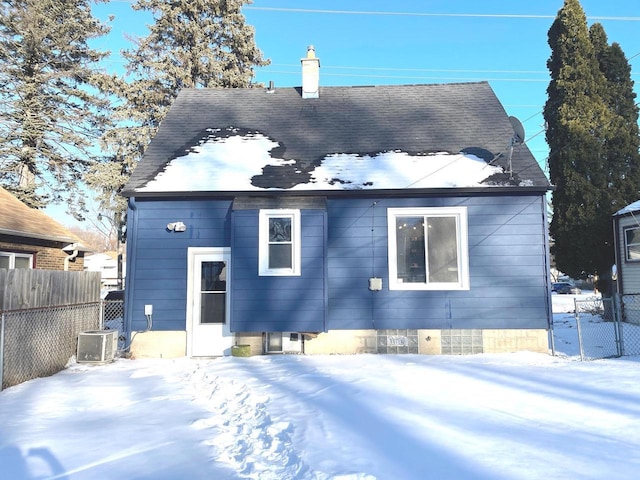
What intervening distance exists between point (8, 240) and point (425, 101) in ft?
37.6

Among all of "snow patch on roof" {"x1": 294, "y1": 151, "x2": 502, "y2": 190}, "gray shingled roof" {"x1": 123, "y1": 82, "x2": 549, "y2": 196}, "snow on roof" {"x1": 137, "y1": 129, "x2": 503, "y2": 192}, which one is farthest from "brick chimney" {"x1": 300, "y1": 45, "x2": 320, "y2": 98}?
"snow patch on roof" {"x1": 294, "y1": 151, "x2": 502, "y2": 190}

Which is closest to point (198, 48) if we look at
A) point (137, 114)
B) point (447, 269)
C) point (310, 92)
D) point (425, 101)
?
point (137, 114)

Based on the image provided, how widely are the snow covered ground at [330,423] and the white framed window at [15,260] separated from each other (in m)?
4.40

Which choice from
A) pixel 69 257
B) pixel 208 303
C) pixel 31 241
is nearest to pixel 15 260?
pixel 31 241

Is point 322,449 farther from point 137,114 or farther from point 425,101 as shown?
point 137,114

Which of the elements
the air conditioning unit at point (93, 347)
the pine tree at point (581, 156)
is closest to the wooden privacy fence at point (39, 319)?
the air conditioning unit at point (93, 347)

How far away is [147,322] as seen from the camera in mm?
9219

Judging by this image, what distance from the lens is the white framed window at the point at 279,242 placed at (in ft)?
29.5

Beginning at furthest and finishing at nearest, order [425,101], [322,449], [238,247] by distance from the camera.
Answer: [425,101] < [238,247] < [322,449]

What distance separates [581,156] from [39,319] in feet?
57.3

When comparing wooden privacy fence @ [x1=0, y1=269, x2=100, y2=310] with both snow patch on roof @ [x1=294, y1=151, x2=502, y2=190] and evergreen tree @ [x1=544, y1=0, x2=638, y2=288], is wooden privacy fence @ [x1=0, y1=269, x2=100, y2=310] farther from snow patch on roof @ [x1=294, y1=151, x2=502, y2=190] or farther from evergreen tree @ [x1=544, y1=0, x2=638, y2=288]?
evergreen tree @ [x1=544, y1=0, x2=638, y2=288]

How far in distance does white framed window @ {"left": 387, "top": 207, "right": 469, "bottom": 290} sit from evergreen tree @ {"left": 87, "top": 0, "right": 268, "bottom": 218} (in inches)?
576

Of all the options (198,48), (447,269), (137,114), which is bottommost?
(447,269)

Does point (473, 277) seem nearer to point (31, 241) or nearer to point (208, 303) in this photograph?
point (208, 303)
